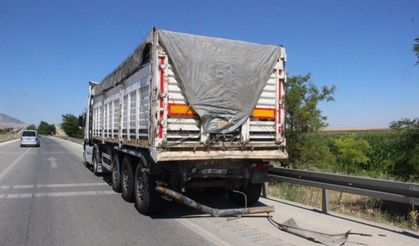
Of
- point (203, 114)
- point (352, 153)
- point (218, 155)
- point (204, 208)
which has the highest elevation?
point (203, 114)

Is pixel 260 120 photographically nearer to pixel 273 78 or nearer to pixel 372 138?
pixel 273 78

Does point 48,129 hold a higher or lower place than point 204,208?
higher

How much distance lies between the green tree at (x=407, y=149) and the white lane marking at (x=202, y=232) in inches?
233

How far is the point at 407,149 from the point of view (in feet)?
36.8

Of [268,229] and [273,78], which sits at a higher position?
[273,78]

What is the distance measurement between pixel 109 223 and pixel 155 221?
2.61 ft

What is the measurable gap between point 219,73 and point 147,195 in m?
2.62

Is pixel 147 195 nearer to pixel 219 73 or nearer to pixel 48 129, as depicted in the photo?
pixel 219 73

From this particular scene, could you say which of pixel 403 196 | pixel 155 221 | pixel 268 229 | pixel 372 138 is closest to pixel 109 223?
pixel 155 221

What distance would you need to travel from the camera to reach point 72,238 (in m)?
6.76

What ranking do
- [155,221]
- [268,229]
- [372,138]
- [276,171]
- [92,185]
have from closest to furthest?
[268,229], [155,221], [276,171], [92,185], [372,138]

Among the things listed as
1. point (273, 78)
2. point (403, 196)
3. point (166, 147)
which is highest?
point (273, 78)

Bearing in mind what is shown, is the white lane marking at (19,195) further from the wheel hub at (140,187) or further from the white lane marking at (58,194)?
the wheel hub at (140,187)

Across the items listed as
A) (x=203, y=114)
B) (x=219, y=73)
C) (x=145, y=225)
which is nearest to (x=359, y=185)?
(x=203, y=114)
